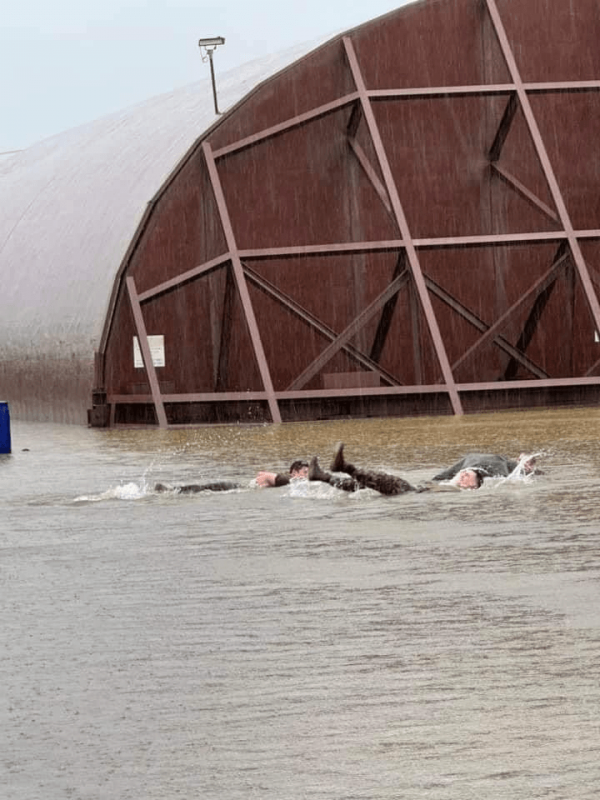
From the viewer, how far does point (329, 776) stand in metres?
6.02

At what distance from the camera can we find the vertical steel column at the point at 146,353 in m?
31.7

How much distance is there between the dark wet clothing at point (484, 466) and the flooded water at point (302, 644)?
0.60 ft

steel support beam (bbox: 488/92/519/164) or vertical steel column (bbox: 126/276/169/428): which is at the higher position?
steel support beam (bbox: 488/92/519/164)

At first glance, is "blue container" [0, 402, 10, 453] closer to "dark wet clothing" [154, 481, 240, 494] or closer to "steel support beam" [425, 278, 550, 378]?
"dark wet clothing" [154, 481, 240, 494]

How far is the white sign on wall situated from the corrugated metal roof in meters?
0.71

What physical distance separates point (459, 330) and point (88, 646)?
28295 millimetres

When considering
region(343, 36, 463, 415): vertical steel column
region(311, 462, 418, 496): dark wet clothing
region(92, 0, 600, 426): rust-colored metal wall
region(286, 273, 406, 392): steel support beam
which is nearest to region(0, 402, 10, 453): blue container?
region(92, 0, 600, 426): rust-colored metal wall

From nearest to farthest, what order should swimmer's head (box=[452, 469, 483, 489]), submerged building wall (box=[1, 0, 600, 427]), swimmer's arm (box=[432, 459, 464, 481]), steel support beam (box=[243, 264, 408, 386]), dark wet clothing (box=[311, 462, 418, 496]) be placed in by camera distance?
1. dark wet clothing (box=[311, 462, 418, 496])
2. swimmer's head (box=[452, 469, 483, 489])
3. swimmer's arm (box=[432, 459, 464, 481])
4. submerged building wall (box=[1, 0, 600, 427])
5. steel support beam (box=[243, 264, 408, 386])

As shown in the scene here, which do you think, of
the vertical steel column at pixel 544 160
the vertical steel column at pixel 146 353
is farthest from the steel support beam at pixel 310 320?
the vertical steel column at pixel 544 160

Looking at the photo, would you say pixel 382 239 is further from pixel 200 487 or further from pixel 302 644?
pixel 302 644

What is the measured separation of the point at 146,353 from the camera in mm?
32344

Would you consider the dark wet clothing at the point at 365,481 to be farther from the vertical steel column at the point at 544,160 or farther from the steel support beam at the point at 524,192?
the steel support beam at the point at 524,192

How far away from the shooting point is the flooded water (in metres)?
6.15

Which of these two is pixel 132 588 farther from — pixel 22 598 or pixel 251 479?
pixel 251 479
